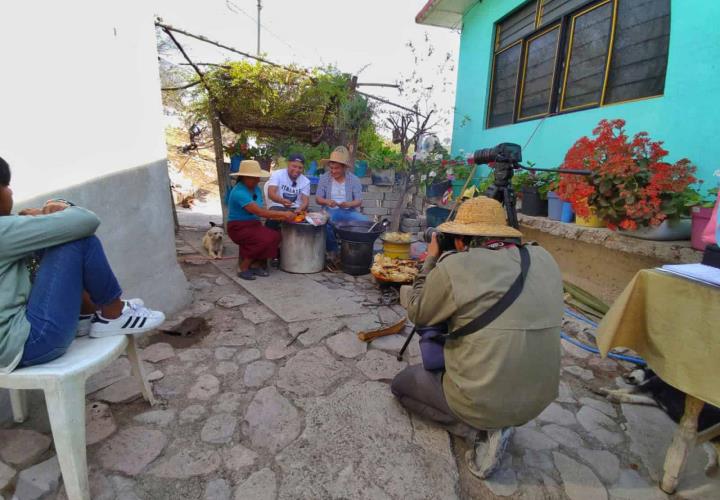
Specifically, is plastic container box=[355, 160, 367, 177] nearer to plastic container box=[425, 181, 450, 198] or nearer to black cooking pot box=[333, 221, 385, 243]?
plastic container box=[425, 181, 450, 198]

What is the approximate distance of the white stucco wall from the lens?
2033 millimetres

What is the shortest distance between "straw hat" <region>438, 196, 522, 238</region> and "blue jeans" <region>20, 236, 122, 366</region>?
1.69 metres

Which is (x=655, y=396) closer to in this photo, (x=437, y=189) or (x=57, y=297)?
(x=57, y=297)

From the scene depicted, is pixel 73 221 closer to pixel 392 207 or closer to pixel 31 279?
pixel 31 279

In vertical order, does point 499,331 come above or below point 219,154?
below

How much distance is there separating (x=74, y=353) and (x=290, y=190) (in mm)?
3670

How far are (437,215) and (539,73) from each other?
244 cm

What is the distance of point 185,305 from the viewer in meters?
3.50

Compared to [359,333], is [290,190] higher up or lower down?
higher up

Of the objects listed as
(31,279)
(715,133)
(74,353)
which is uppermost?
(715,133)

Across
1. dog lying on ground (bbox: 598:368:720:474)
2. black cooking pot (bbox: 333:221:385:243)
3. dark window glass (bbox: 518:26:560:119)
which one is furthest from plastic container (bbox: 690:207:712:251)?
black cooking pot (bbox: 333:221:385:243)

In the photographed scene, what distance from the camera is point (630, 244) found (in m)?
3.21

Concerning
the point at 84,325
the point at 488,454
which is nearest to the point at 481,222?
the point at 488,454

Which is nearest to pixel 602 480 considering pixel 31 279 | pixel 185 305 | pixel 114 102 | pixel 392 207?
pixel 31 279
